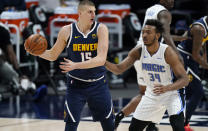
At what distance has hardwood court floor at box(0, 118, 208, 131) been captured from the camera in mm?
7809

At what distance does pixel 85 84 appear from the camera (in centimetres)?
586

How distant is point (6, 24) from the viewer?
10984 millimetres

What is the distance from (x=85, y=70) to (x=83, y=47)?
0.25 meters

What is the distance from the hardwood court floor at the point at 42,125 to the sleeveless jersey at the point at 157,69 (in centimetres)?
181

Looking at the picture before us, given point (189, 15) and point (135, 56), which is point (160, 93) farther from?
point (189, 15)

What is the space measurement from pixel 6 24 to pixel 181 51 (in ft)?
14.4

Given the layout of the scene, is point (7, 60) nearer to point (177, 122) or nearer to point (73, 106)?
point (73, 106)

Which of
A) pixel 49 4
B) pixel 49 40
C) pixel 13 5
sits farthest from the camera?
pixel 49 4

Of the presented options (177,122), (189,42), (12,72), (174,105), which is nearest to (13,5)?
(12,72)

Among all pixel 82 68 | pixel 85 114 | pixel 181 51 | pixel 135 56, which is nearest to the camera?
pixel 82 68

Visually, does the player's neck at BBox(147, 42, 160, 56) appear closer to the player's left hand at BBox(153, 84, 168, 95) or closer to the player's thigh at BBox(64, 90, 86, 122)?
the player's left hand at BBox(153, 84, 168, 95)

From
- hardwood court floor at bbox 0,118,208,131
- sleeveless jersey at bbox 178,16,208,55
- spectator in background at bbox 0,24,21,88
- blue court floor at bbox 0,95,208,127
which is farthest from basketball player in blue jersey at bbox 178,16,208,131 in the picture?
spectator in background at bbox 0,24,21,88

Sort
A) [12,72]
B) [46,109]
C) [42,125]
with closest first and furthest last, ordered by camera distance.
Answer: [42,125]
[46,109]
[12,72]

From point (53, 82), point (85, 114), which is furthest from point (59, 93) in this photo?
point (85, 114)
